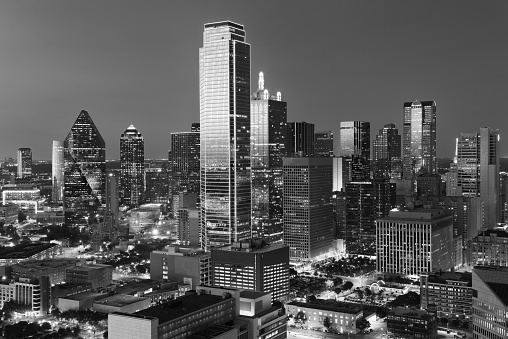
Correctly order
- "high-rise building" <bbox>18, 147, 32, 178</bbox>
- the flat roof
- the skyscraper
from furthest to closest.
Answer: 1. "high-rise building" <bbox>18, 147, 32, 178</bbox>
2. the skyscraper
3. the flat roof

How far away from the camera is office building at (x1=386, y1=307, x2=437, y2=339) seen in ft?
107

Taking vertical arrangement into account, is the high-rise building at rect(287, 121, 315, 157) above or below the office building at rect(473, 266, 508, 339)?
above

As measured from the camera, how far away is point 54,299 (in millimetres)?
41156

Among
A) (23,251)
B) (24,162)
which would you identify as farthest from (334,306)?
(24,162)

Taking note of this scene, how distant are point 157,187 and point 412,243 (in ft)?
245

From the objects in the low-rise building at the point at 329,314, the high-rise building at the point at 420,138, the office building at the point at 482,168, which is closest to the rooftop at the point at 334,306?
the low-rise building at the point at 329,314

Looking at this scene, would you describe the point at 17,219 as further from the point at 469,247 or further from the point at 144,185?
the point at 469,247

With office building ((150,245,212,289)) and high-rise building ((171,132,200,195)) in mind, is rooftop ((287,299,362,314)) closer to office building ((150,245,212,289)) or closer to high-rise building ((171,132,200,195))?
office building ((150,245,212,289))

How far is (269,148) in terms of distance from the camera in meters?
67.4

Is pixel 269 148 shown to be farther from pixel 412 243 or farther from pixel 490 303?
pixel 490 303

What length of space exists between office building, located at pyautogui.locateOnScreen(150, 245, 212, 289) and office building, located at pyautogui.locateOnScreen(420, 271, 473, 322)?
15.2 meters

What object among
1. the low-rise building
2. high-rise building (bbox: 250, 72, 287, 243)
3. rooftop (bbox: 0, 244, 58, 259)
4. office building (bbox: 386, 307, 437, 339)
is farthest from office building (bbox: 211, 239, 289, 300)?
rooftop (bbox: 0, 244, 58, 259)

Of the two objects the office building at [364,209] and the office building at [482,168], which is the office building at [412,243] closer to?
the office building at [364,209]

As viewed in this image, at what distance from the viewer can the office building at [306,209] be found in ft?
198
